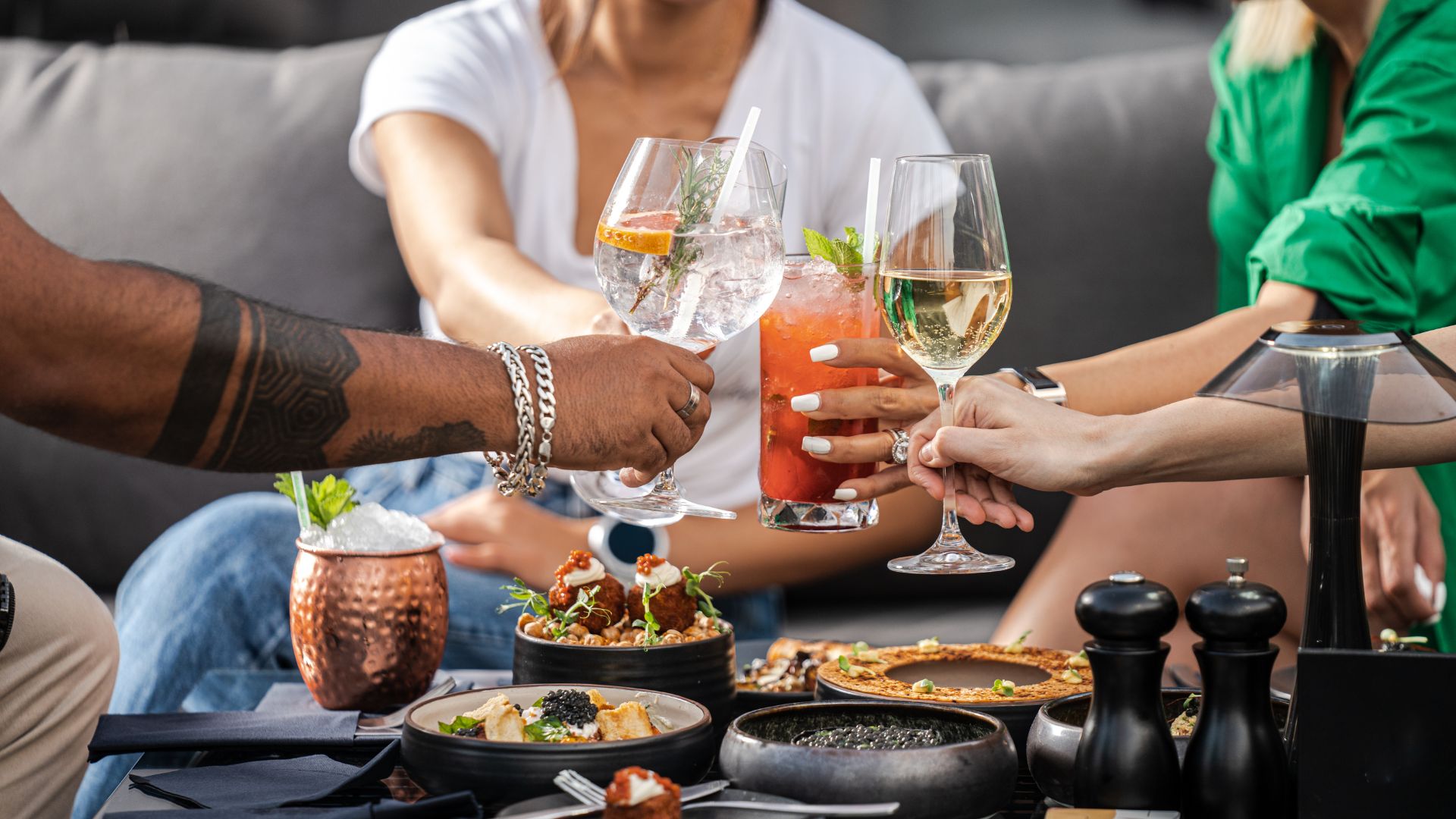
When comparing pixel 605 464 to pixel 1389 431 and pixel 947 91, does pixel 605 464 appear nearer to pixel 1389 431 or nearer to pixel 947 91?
pixel 1389 431

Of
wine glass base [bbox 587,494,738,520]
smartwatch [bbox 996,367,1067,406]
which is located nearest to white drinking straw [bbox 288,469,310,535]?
wine glass base [bbox 587,494,738,520]

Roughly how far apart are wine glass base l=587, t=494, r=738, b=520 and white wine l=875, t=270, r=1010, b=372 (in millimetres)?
280

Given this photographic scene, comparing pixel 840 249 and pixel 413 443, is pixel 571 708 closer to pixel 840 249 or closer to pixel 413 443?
pixel 413 443

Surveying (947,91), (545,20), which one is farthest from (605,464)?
(947,91)

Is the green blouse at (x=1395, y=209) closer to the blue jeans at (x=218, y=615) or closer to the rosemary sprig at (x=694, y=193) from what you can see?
the rosemary sprig at (x=694, y=193)

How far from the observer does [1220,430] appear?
4.28 feet

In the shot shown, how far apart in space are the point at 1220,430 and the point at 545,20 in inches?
63.3

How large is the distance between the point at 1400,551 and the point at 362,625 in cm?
132

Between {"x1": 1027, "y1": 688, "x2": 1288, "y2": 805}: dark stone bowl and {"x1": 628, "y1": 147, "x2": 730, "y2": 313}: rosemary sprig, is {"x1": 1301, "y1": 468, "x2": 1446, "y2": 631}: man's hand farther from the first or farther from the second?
{"x1": 628, "y1": 147, "x2": 730, "y2": 313}: rosemary sprig

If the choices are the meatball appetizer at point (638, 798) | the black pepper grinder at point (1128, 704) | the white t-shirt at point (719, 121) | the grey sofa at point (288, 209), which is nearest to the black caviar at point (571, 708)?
the meatball appetizer at point (638, 798)

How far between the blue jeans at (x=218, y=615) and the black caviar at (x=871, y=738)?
0.83m

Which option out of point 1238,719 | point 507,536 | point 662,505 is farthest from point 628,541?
point 1238,719

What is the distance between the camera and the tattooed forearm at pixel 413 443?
1.19 meters

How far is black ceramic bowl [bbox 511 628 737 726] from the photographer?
1.24 metres
